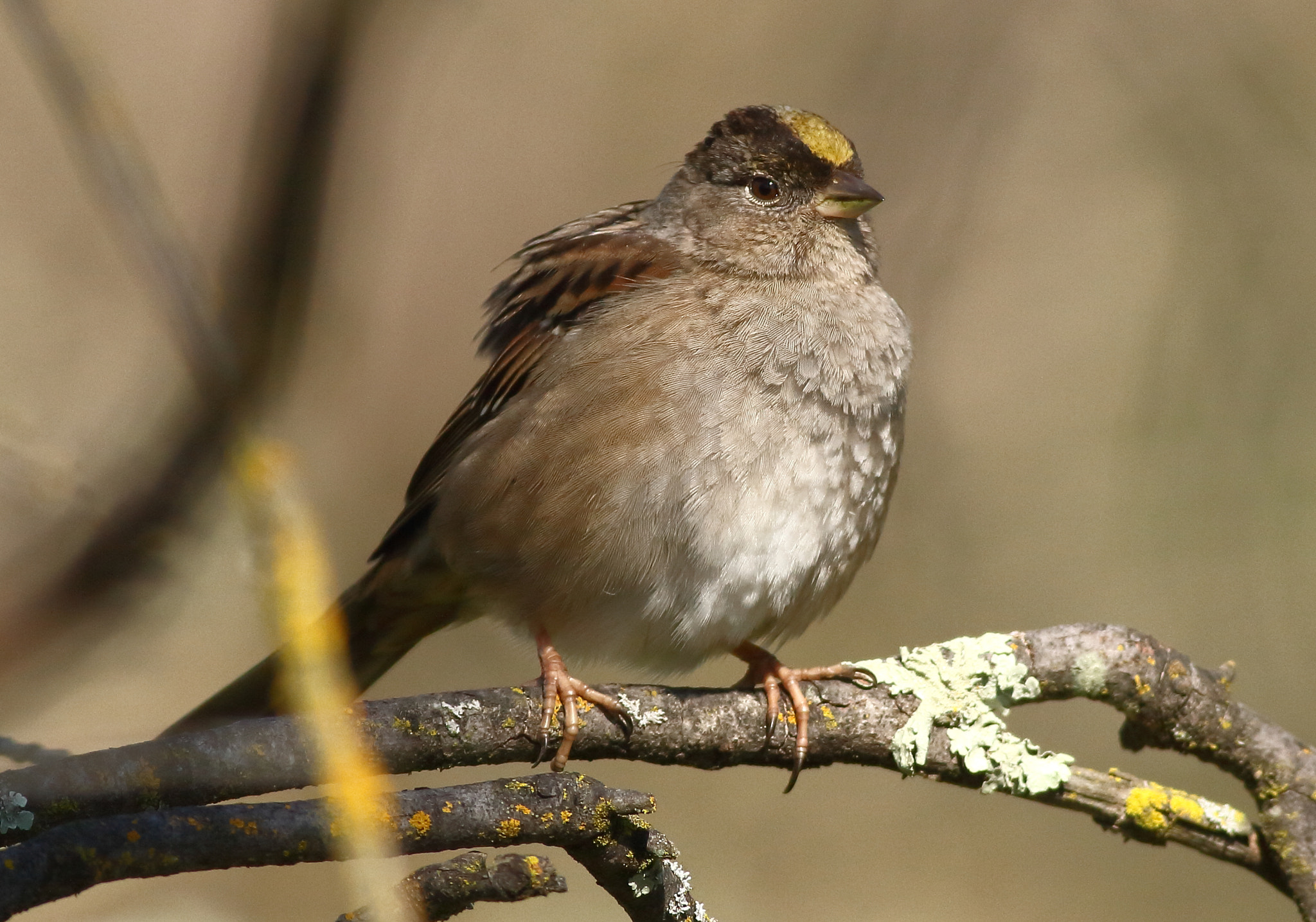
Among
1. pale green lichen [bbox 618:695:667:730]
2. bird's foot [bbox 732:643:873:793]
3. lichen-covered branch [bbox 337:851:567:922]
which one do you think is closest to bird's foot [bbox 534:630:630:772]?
pale green lichen [bbox 618:695:667:730]

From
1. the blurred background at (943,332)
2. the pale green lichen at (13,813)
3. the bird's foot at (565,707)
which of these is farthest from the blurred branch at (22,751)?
the blurred background at (943,332)

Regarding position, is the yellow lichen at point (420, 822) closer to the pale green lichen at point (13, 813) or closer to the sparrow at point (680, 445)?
the pale green lichen at point (13, 813)

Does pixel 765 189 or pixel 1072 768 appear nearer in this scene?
pixel 1072 768

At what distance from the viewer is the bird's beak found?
A: 4020 millimetres

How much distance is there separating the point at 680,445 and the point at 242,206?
256 centimetres

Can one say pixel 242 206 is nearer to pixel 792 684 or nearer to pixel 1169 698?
pixel 792 684

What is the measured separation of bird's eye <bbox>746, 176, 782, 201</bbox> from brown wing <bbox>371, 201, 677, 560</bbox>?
0.34 meters

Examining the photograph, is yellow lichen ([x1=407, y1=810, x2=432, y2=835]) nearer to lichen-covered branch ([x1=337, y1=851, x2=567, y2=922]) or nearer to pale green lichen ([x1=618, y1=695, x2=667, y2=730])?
lichen-covered branch ([x1=337, y1=851, x2=567, y2=922])

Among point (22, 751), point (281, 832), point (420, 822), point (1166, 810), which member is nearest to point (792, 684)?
point (1166, 810)

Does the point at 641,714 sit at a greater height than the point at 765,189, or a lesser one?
lesser

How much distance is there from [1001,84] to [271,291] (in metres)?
4.75

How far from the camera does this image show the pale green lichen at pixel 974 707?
308 centimetres

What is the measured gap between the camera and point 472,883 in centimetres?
189

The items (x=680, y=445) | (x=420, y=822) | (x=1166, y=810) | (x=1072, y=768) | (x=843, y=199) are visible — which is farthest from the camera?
(x=843, y=199)
